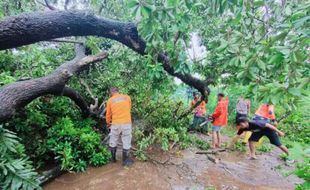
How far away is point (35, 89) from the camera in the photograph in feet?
15.6

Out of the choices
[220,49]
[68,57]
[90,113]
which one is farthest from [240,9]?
[68,57]

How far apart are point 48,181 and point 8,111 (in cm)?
179

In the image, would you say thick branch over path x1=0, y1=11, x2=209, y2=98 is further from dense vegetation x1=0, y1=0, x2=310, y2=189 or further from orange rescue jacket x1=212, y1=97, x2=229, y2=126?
orange rescue jacket x1=212, y1=97, x2=229, y2=126

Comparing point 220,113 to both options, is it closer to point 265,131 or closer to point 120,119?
point 265,131

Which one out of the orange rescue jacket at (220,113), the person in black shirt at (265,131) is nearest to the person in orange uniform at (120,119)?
the orange rescue jacket at (220,113)

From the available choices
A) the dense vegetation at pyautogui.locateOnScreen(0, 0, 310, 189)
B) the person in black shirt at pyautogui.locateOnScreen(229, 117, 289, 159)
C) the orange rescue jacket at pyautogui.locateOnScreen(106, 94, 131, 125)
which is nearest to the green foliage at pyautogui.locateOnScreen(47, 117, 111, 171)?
the dense vegetation at pyautogui.locateOnScreen(0, 0, 310, 189)

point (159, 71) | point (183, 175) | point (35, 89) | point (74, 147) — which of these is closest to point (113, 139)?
point (74, 147)

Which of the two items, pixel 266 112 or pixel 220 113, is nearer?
pixel 266 112

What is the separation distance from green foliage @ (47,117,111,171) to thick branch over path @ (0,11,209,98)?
2.23 m

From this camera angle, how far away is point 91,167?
6.09 meters

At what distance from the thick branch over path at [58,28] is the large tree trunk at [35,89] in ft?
2.26

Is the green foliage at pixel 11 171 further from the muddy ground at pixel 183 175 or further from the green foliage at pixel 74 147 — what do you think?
the green foliage at pixel 74 147

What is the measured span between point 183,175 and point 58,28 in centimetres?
392

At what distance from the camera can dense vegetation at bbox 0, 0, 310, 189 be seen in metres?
2.44
